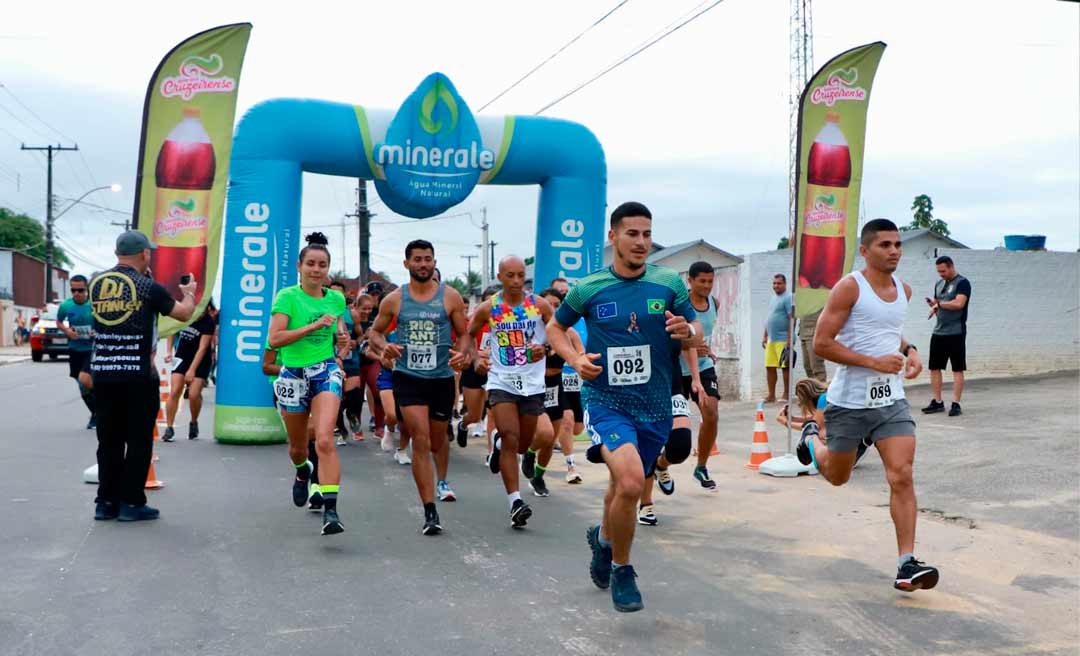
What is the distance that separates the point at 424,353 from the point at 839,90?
18.0 feet

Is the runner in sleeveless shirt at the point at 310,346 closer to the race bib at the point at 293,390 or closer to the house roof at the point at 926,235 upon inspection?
the race bib at the point at 293,390

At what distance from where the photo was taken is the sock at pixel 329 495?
6.81m

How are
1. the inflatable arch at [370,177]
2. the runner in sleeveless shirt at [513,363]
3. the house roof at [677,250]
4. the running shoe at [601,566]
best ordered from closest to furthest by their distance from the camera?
the running shoe at [601,566] → the runner in sleeveless shirt at [513,363] → the inflatable arch at [370,177] → the house roof at [677,250]

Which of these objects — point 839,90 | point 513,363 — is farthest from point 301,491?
point 839,90

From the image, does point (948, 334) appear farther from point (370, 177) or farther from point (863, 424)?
point (863, 424)

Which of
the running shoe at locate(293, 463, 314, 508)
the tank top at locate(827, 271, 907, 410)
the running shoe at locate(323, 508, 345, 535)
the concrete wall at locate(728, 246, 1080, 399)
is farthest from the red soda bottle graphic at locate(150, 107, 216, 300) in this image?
the concrete wall at locate(728, 246, 1080, 399)

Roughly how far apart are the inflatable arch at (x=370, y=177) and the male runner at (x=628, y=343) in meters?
7.57

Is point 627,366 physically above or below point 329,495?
above

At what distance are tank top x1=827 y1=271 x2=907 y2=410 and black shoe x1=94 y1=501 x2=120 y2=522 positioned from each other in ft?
17.4

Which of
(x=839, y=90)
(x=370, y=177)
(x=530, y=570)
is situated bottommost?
(x=530, y=570)

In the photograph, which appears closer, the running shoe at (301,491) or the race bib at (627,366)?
the race bib at (627,366)

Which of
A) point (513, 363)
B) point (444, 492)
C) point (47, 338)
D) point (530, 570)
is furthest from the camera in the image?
Answer: point (47, 338)

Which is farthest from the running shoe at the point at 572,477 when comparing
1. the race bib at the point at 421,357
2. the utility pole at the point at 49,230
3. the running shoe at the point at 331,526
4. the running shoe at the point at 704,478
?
the utility pole at the point at 49,230

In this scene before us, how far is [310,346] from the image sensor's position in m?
7.34
